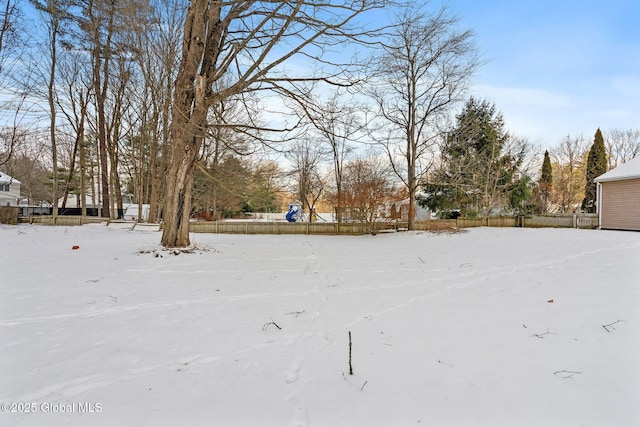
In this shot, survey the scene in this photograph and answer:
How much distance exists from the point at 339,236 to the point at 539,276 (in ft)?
32.3

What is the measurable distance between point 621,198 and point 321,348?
55.9 feet

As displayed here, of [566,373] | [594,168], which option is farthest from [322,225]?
[594,168]

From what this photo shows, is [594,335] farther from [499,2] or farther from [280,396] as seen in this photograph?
[499,2]

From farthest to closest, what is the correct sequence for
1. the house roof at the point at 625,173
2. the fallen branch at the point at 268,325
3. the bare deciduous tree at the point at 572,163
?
the bare deciduous tree at the point at 572,163, the house roof at the point at 625,173, the fallen branch at the point at 268,325

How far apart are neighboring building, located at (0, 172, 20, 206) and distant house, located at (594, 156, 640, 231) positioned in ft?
142

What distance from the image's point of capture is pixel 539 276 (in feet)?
16.7

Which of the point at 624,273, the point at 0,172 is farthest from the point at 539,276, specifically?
the point at 0,172

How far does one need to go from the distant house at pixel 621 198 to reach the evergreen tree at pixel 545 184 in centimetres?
910

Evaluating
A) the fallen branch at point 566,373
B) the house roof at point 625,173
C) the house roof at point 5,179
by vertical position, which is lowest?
the fallen branch at point 566,373

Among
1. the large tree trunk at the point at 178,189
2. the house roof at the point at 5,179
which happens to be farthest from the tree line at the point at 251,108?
the house roof at the point at 5,179

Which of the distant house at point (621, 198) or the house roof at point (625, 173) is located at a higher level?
the house roof at point (625, 173)

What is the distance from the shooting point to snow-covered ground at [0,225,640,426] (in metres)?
1.95

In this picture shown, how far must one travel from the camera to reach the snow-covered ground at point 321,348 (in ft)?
6.39

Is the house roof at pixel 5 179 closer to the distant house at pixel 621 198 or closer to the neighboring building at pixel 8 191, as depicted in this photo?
the neighboring building at pixel 8 191
